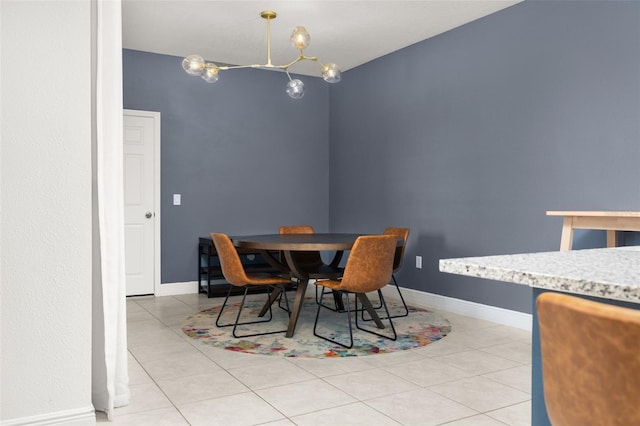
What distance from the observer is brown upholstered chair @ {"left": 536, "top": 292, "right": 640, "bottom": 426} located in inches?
31.6

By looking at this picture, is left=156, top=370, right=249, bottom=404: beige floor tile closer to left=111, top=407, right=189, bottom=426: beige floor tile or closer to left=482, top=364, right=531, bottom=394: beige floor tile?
left=111, top=407, right=189, bottom=426: beige floor tile

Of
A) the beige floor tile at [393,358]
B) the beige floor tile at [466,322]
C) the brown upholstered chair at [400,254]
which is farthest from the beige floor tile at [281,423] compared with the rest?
the beige floor tile at [466,322]

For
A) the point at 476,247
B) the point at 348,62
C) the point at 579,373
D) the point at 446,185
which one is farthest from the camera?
the point at 348,62

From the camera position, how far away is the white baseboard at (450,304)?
167 inches

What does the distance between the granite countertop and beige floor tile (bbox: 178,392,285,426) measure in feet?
4.90

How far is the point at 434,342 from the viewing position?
3775 mm

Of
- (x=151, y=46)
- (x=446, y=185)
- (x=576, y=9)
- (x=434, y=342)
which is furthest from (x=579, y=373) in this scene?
(x=151, y=46)

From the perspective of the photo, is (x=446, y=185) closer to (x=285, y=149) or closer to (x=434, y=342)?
(x=434, y=342)

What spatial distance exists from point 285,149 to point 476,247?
2.74 metres

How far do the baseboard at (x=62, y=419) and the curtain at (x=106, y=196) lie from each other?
12 centimetres

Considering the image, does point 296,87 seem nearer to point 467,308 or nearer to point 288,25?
point 288,25

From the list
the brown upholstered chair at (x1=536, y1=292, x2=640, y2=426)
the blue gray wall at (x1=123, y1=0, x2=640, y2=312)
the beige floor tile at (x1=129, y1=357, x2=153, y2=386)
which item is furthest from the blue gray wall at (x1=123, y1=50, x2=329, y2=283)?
the brown upholstered chair at (x1=536, y1=292, x2=640, y2=426)

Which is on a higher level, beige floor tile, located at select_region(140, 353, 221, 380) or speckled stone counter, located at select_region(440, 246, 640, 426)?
speckled stone counter, located at select_region(440, 246, 640, 426)

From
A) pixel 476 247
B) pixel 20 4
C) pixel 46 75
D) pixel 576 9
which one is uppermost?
pixel 576 9
